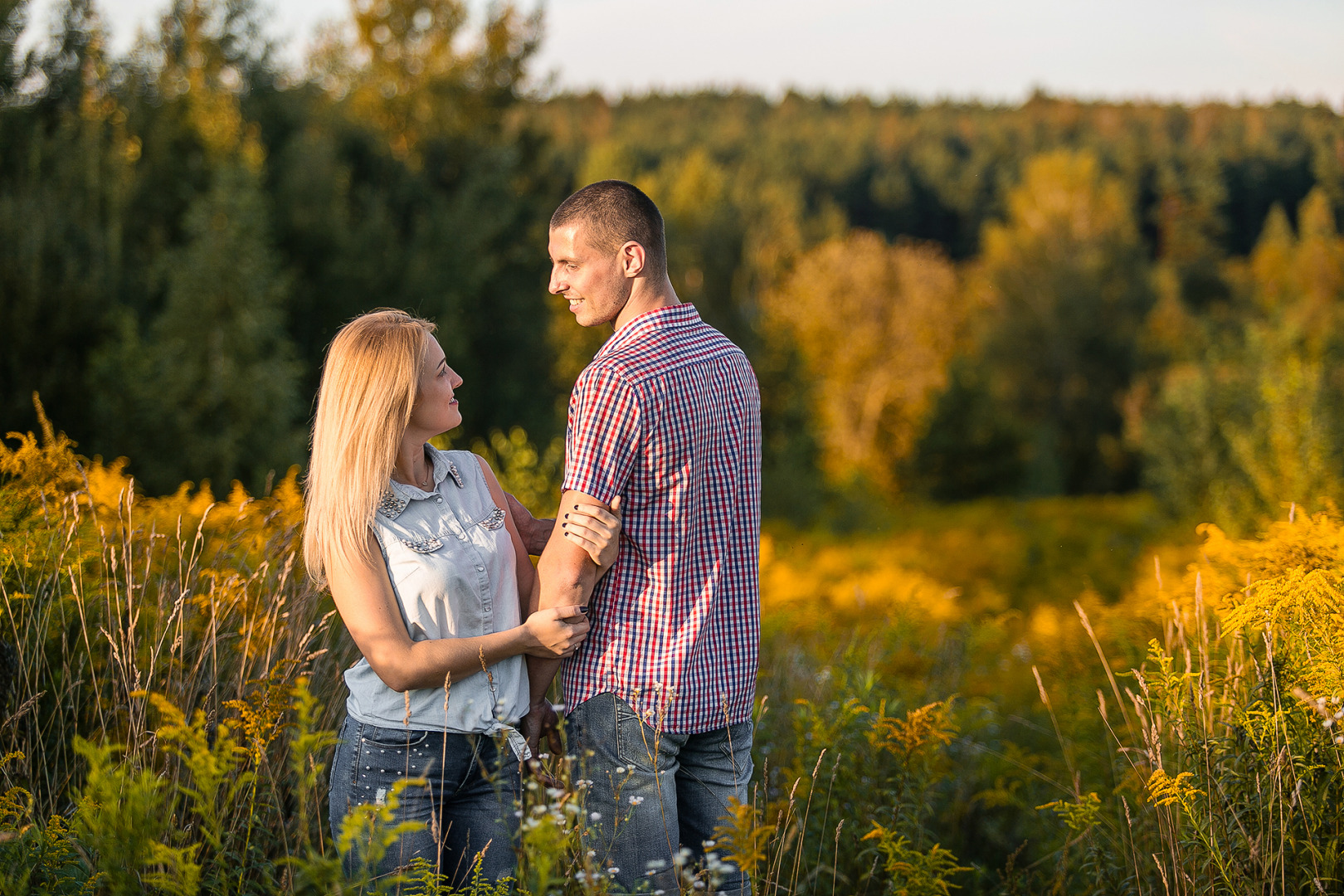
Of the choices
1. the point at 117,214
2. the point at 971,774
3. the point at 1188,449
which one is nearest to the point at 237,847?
the point at 971,774

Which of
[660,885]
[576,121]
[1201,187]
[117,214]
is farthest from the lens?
[576,121]

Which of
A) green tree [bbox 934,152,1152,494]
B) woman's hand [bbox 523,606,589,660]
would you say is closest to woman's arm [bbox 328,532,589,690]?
woman's hand [bbox 523,606,589,660]

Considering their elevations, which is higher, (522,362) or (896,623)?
(522,362)

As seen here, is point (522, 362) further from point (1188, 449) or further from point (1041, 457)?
point (1041, 457)

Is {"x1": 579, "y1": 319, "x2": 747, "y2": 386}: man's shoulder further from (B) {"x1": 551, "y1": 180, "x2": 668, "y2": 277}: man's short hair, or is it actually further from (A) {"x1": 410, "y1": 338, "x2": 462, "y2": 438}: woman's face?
(A) {"x1": 410, "y1": 338, "x2": 462, "y2": 438}: woman's face

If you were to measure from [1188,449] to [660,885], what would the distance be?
21.7m

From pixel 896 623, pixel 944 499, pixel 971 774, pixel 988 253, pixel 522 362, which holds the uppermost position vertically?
pixel 988 253

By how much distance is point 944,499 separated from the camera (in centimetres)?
3222

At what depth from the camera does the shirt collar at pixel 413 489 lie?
219 centimetres

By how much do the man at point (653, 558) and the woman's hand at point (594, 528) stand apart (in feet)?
0.09

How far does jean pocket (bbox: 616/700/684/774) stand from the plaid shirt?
0.08ft

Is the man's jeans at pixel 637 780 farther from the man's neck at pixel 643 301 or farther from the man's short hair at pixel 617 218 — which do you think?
the man's short hair at pixel 617 218

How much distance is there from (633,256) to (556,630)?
34.4 inches

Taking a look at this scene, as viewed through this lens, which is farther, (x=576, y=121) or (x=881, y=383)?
(x=576, y=121)
